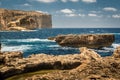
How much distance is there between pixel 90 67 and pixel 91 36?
62078mm

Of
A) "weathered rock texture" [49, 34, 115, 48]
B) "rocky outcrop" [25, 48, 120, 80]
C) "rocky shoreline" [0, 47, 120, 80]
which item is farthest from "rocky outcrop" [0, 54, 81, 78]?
"weathered rock texture" [49, 34, 115, 48]

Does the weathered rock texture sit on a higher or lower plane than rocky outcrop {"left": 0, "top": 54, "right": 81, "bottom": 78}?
lower

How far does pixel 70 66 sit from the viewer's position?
20.5 metres

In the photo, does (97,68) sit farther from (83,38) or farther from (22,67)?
(83,38)

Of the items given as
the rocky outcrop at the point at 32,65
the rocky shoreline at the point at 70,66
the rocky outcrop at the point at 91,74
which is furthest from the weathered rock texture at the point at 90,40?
the rocky outcrop at the point at 91,74

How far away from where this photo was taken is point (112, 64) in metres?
13.7

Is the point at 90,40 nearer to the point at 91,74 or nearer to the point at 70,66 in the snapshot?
the point at 70,66

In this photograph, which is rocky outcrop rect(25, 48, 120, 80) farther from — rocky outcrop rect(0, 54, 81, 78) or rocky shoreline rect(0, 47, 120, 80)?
rocky outcrop rect(0, 54, 81, 78)

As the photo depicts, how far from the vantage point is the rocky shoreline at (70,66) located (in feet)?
40.3

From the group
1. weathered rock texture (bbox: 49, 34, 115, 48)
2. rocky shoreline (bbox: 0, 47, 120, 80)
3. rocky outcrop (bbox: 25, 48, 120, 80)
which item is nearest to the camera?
rocky outcrop (bbox: 25, 48, 120, 80)

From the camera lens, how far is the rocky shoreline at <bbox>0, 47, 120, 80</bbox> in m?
12.3

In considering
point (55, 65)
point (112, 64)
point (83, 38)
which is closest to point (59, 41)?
point (83, 38)

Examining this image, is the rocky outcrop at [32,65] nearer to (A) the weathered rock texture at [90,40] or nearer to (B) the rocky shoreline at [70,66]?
(B) the rocky shoreline at [70,66]

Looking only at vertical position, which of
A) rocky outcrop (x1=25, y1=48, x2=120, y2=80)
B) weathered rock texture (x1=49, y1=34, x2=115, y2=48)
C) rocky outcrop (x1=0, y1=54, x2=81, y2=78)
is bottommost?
weathered rock texture (x1=49, y1=34, x2=115, y2=48)
